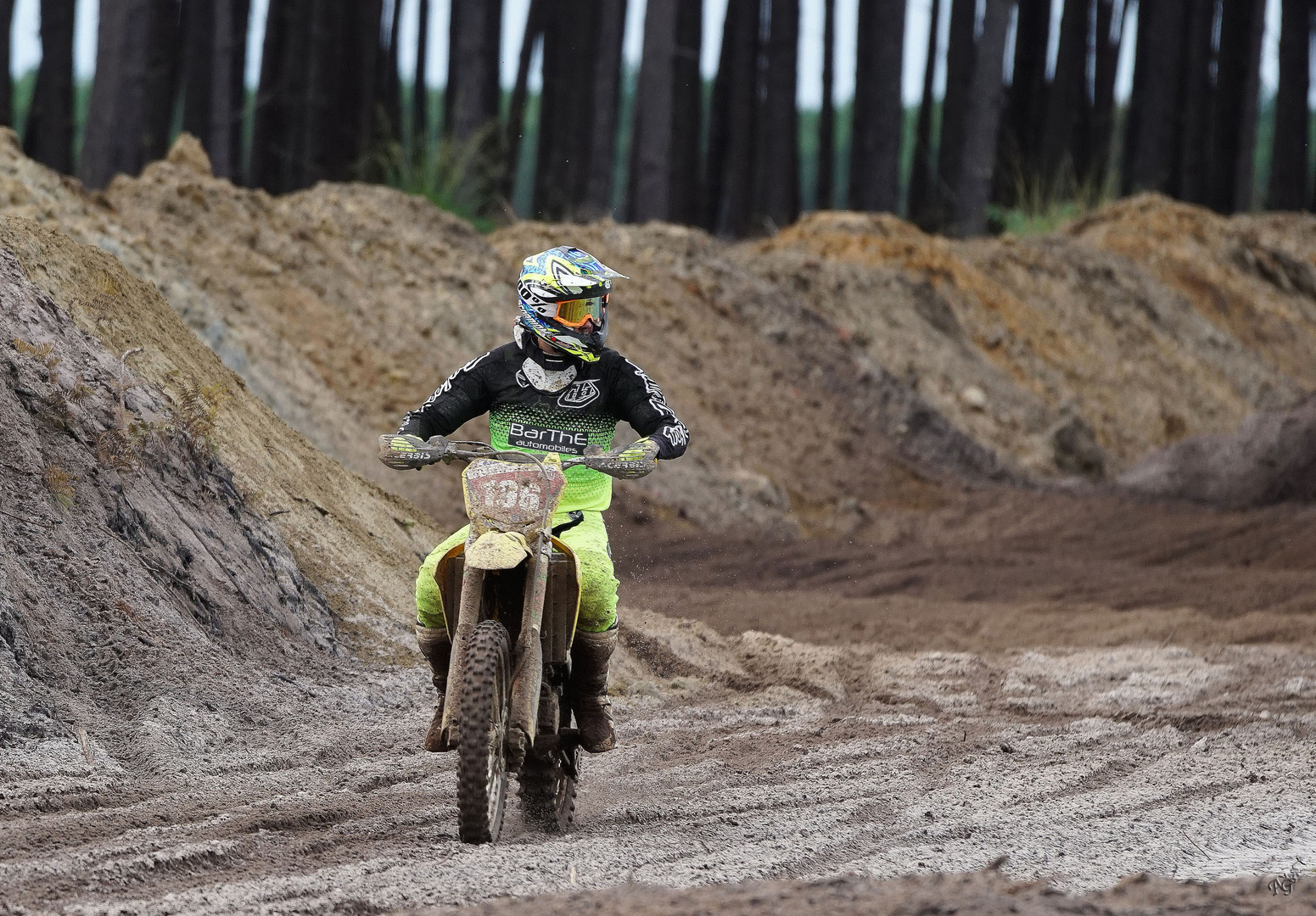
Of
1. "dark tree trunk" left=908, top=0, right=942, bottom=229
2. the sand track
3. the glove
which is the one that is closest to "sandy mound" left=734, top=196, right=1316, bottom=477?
"dark tree trunk" left=908, top=0, right=942, bottom=229

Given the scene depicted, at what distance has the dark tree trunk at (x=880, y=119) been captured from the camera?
25312 millimetres

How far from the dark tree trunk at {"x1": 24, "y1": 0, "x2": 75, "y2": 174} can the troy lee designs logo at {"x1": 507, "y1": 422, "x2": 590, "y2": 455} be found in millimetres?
18968

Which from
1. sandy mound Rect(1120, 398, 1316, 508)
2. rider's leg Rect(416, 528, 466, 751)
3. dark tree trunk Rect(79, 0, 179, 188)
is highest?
dark tree trunk Rect(79, 0, 179, 188)

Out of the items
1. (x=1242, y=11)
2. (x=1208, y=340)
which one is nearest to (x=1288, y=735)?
(x=1208, y=340)

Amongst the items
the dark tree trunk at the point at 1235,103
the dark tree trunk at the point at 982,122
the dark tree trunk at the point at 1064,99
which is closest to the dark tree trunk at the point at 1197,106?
the dark tree trunk at the point at 1235,103

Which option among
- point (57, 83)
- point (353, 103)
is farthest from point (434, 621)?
point (57, 83)

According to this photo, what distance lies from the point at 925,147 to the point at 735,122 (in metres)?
5.13

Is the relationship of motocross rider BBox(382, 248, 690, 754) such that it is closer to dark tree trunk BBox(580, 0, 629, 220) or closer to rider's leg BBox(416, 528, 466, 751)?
rider's leg BBox(416, 528, 466, 751)

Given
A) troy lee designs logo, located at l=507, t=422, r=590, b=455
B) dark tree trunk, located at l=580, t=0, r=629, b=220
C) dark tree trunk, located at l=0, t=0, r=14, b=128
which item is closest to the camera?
troy lee designs logo, located at l=507, t=422, r=590, b=455

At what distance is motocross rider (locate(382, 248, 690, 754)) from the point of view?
546 cm

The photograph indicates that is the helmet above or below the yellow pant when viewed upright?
above

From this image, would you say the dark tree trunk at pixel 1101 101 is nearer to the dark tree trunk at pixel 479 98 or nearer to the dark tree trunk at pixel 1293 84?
the dark tree trunk at pixel 1293 84

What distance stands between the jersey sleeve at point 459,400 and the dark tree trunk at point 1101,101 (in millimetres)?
28646

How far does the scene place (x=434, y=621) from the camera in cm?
542
